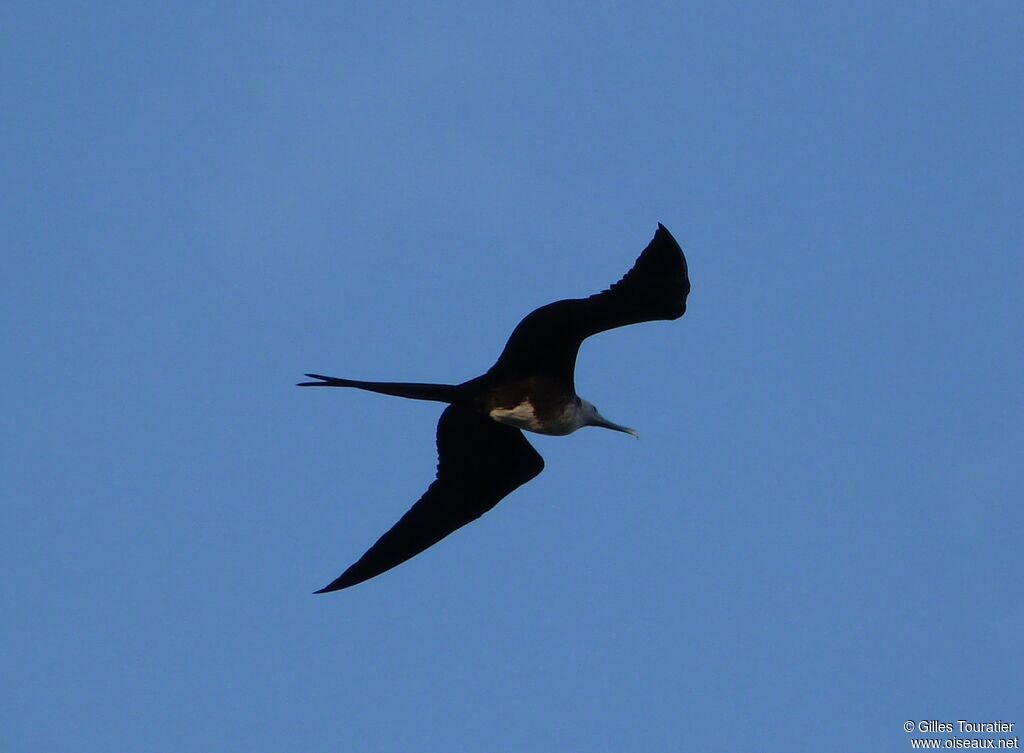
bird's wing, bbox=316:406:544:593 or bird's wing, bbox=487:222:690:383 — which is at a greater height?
bird's wing, bbox=487:222:690:383

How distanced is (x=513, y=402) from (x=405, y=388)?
931 mm

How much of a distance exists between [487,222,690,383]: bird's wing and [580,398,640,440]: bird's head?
471 millimetres

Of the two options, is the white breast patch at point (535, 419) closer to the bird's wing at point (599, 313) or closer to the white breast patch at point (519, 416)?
the white breast patch at point (519, 416)

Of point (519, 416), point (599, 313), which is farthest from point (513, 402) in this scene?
point (599, 313)

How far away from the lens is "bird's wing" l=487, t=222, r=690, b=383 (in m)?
9.66

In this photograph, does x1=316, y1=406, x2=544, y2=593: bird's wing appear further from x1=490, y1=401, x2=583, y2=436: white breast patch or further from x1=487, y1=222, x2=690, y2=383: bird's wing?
x1=487, y1=222, x2=690, y2=383: bird's wing

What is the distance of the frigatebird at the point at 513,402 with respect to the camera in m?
9.78

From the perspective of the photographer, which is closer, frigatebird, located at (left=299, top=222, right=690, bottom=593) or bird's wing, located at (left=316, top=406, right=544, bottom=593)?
frigatebird, located at (left=299, top=222, right=690, bottom=593)

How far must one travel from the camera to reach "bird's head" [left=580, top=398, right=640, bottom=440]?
36.1 ft

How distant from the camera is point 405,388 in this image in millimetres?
9898

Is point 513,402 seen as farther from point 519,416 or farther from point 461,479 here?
point 461,479

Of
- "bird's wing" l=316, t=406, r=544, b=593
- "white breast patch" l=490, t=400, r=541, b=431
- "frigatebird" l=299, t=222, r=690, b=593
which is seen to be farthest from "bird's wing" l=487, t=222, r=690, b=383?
"bird's wing" l=316, t=406, r=544, b=593

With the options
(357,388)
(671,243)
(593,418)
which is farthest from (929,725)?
(357,388)

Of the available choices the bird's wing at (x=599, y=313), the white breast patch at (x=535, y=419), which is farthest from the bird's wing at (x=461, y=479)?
the bird's wing at (x=599, y=313)
